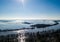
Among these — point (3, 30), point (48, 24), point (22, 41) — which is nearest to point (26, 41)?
point (22, 41)

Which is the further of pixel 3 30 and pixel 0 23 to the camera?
pixel 0 23

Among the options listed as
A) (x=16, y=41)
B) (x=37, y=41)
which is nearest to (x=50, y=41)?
(x=37, y=41)

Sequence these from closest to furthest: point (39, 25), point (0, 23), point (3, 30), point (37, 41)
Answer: point (37, 41) → point (3, 30) → point (0, 23) → point (39, 25)

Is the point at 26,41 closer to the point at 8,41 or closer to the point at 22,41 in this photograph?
the point at 22,41

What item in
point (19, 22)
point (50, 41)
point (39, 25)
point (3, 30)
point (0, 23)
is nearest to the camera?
point (50, 41)

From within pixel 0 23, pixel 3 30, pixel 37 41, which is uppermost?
pixel 0 23

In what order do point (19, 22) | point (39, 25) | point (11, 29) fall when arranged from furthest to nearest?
1. point (39, 25)
2. point (19, 22)
3. point (11, 29)

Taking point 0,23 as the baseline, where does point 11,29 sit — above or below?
below

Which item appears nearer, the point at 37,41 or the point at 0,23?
the point at 37,41

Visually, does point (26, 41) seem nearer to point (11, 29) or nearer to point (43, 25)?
point (11, 29)
